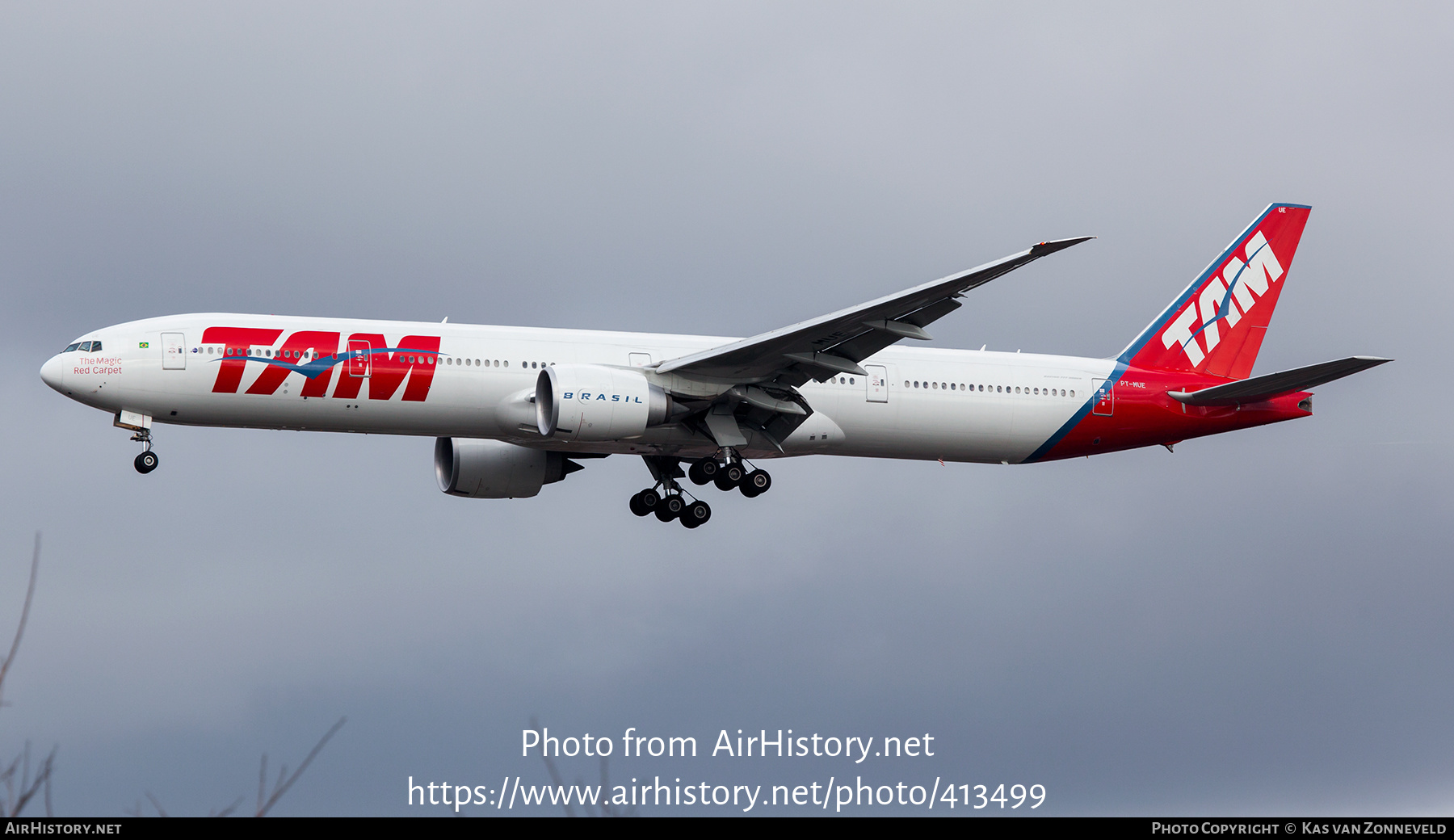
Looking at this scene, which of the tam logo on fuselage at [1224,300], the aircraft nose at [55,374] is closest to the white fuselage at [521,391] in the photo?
the aircraft nose at [55,374]

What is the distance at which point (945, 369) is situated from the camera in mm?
36719

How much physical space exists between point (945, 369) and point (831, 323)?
584cm

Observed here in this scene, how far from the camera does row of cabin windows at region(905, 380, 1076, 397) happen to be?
36.3 meters

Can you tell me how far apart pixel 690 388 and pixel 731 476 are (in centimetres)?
305

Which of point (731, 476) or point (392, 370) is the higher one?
point (392, 370)

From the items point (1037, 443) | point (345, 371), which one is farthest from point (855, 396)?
point (345, 371)

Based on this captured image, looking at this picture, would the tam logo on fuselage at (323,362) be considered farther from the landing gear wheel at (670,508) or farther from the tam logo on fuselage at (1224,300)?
the tam logo on fuselage at (1224,300)

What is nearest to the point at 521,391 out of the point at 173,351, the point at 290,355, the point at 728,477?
the point at 290,355

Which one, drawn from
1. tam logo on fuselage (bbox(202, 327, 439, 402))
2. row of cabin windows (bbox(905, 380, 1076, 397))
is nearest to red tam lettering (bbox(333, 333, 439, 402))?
tam logo on fuselage (bbox(202, 327, 439, 402))

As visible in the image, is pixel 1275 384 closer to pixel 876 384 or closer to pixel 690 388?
pixel 876 384

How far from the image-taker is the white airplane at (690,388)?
3219 cm

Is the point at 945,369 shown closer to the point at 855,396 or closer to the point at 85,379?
the point at 855,396

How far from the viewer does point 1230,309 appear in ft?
134

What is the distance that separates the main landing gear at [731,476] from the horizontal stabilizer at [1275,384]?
35.2ft
